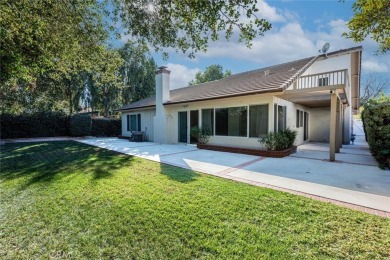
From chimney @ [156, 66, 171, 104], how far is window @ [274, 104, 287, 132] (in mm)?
8087

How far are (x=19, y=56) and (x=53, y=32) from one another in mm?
2760

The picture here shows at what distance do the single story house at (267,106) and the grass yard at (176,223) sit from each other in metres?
5.80

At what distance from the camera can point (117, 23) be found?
6238 millimetres

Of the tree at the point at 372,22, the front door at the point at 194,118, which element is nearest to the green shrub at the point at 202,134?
the front door at the point at 194,118

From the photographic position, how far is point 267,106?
10008mm

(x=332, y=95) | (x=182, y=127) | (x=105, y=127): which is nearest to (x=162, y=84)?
(x=182, y=127)

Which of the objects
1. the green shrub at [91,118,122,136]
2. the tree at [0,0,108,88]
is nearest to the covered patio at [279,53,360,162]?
the tree at [0,0,108,88]

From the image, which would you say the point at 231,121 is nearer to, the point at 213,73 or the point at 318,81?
the point at 318,81

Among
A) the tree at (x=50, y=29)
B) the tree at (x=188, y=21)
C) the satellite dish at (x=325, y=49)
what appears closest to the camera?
the tree at (x=188, y=21)

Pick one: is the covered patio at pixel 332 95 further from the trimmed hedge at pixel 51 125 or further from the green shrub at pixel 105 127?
the trimmed hedge at pixel 51 125

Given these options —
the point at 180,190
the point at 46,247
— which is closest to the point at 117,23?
the point at 180,190

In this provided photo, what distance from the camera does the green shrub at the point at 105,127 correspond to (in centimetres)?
2141

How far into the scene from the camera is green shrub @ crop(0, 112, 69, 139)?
56.0 feet

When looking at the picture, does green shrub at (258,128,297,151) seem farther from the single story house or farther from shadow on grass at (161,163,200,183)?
shadow on grass at (161,163,200,183)
